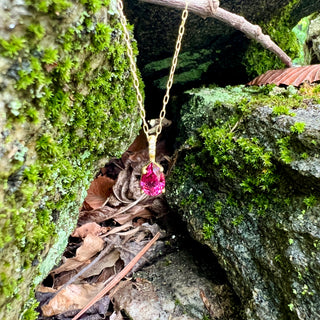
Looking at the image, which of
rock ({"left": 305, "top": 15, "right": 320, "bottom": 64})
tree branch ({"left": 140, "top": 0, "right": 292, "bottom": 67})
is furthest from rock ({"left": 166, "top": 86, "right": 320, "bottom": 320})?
rock ({"left": 305, "top": 15, "right": 320, "bottom": 64})

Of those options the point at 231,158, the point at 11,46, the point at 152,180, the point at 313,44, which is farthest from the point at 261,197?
the point at 313,44

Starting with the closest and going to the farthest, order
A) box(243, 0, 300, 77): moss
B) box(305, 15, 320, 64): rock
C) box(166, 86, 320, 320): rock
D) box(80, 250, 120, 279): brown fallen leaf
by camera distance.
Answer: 1. box(166, 86, 320, 320): rock
2. box(80, 250, 120, 279): brown fallen leaf
3. box(243, 0, 300, 77): moss
4. box(305, 15, 320, 64): rock

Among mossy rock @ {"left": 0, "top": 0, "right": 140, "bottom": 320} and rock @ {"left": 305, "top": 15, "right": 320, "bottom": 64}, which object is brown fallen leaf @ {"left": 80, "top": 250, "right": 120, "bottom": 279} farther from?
rock @ {"left": 305, "top": 15, "right": 320, "bottom": 64}

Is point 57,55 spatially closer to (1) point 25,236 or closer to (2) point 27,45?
(2) point 27,45

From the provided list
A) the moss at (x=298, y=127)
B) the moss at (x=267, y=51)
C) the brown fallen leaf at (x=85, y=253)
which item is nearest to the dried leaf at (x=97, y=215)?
the brown fallen leaf at (x=85, y=253)

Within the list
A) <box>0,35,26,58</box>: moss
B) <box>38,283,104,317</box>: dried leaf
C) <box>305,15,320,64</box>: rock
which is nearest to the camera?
<box>0,35,26,58</box>: moss

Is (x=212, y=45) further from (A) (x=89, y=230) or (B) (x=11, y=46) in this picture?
(B) (x=11, y=46)

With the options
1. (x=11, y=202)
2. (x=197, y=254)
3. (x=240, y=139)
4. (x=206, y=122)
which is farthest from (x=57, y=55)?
(x=197, y=254)
